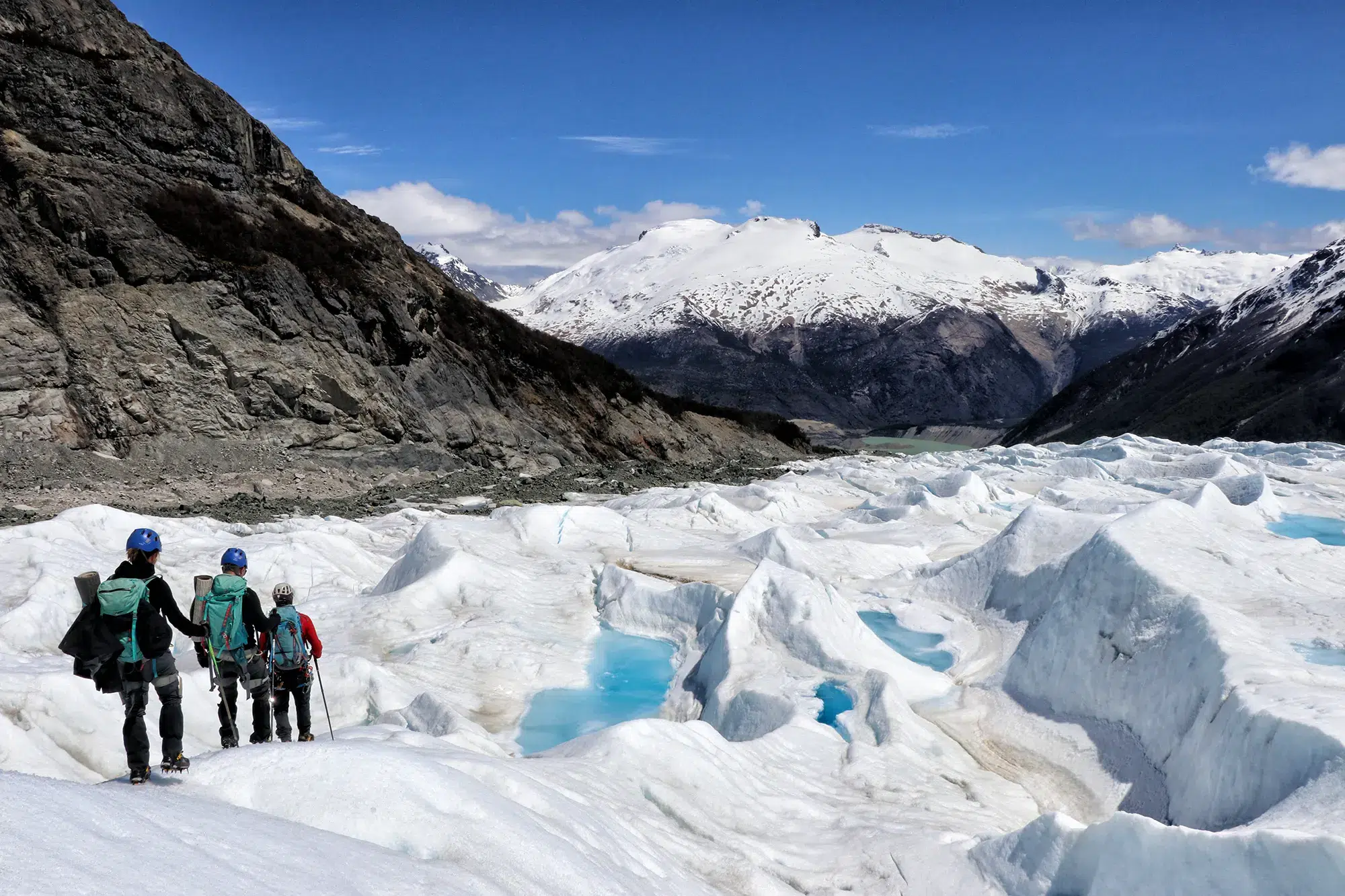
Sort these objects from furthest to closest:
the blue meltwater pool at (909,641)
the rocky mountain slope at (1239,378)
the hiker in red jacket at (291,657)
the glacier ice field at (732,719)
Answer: the rocky mountain slope at (1239,378) < the blue meltwater pool at (909,641) < the hiker in red jacket at (291,657) < the glacier ice field at (732,719)

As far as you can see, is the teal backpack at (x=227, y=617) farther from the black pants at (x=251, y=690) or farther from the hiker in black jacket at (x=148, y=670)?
the hiker in black jacket at (x=148, y=670)

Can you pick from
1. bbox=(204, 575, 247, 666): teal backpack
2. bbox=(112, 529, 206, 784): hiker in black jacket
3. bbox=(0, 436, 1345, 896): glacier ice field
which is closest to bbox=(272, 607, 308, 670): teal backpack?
bbox=(204, 575, 247, 666): teal backpack

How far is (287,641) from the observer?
7223mm

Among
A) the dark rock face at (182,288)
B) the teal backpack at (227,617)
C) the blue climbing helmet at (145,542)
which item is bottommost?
the teal backpack at (227,617)

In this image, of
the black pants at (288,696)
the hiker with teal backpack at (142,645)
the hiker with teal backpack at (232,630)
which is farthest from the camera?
the black pants at (288,696)

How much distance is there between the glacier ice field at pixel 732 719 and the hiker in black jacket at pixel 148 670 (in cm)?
27

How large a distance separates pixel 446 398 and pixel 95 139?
1563 centimetres

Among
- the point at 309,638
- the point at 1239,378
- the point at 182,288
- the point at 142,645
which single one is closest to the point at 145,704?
the point at 142,645

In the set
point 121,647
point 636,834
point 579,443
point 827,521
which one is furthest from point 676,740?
point 579,443

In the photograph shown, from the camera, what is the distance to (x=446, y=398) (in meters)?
40.8

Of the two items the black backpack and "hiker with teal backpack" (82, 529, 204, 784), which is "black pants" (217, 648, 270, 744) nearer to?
"hiker with teal backpack" (82, 529, 204, 784)

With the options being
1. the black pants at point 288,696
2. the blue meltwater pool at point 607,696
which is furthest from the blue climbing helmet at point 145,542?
the blue meltwater pool at point 607,696

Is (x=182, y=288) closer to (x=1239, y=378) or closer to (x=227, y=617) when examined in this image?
(x=227, y=617)

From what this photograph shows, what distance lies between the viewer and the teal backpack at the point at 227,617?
651cm
